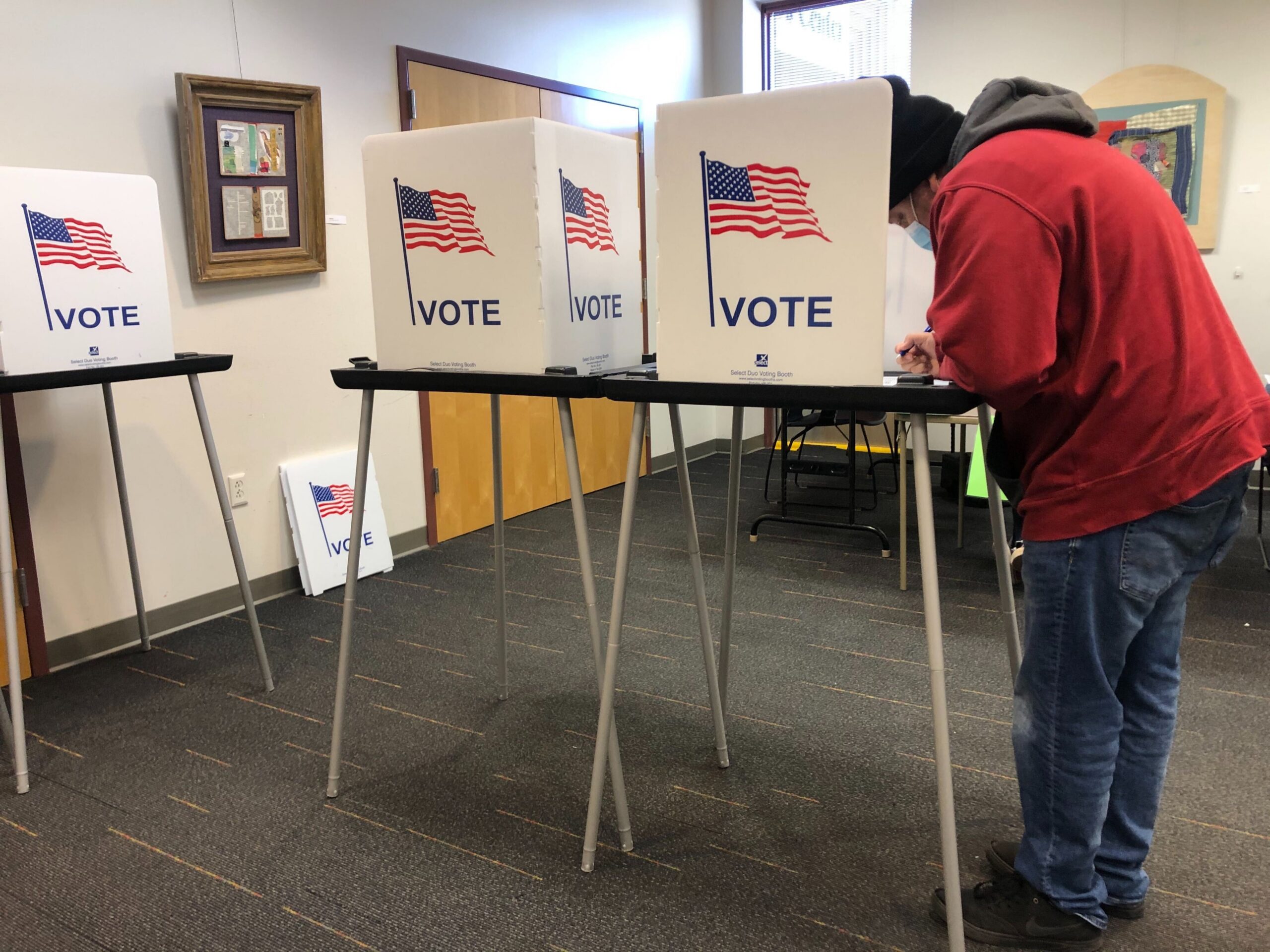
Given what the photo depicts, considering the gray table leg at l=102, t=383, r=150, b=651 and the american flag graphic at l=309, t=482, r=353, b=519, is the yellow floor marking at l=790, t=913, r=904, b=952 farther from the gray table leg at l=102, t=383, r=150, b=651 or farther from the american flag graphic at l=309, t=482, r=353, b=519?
the american flag graphic at l=309, t=482, r=353, b=519

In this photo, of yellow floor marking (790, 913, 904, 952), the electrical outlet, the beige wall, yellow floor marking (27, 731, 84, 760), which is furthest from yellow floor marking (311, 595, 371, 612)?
yellow floor marking (790, 913, 904, 952)

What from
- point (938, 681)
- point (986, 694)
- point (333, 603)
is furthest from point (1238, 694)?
point (333, 603)

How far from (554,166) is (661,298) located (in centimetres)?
34

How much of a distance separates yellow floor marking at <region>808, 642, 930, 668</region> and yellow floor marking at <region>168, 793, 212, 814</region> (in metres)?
1.66

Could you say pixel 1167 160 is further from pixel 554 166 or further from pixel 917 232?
pixel 554 166

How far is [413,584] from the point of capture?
11.5ft

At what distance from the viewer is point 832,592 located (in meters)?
3.32

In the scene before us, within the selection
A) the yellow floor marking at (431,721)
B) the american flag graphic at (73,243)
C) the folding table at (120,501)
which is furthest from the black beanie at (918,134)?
the american flag graphic at (73,243)

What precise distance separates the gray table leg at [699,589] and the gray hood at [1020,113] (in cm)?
76

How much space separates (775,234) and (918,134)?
0.25 meters

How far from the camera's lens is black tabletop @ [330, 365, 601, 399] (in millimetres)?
1652

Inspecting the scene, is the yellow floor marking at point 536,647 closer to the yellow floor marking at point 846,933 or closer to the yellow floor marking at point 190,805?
the yellow floor marking at point 190,805

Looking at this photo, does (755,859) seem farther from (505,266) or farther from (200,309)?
(200,309)

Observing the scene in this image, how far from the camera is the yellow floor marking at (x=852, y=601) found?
3137 mm
